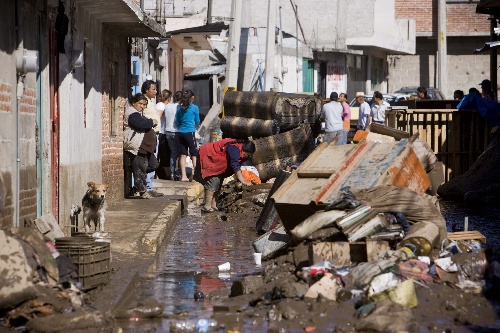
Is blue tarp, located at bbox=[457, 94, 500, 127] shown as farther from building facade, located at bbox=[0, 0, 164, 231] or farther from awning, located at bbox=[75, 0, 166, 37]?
building facade, located at bbox=[0, 0, 164, 231]

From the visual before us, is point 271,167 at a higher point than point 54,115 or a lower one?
lower

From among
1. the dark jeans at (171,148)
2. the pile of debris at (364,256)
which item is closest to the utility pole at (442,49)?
the dark jeans at (171,148)

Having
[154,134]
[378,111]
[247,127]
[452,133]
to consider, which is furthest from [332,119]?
[154,134]

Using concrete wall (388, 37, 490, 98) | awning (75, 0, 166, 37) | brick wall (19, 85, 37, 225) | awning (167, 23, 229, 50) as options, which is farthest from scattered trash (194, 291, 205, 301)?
concrete wall (388, 37, 490, 98)

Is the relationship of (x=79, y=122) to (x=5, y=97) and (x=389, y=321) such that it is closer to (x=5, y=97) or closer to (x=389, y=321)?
(x=5, y=97)

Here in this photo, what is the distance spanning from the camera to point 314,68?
47062 millimetres

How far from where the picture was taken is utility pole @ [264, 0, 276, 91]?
1339 inches

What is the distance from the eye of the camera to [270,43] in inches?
1359

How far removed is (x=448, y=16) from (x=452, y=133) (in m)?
37.1

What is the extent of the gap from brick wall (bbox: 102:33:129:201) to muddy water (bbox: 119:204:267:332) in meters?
1.54

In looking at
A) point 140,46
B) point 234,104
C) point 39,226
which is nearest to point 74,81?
point 39,226

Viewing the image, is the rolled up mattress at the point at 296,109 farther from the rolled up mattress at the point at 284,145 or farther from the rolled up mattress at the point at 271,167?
the rolled up mattress at the point at 271,167

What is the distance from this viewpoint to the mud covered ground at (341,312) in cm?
761

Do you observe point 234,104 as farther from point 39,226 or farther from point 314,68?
point 314,68
